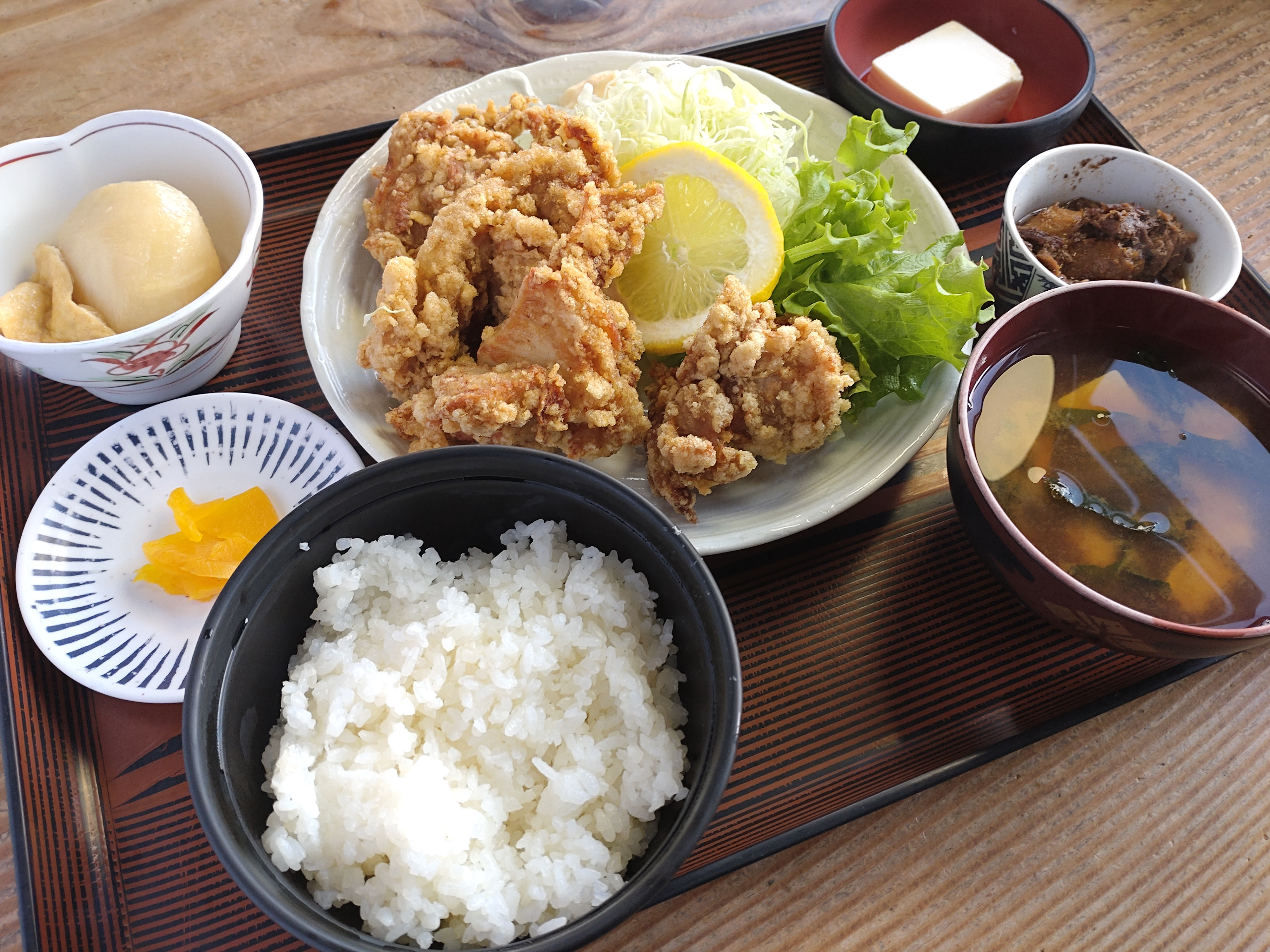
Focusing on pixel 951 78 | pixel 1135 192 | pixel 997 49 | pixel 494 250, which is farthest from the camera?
pixel 997 49

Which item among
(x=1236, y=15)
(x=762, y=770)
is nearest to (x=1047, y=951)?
(x=762, y=770)

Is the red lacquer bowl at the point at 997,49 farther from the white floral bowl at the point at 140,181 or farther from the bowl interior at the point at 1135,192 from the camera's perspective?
the white floral bowl at the point at 140,181

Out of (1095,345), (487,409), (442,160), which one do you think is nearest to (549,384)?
(487,409)

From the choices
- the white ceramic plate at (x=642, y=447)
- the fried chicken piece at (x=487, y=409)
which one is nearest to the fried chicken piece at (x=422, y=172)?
the white ceramic plate at (x=642, y=447)

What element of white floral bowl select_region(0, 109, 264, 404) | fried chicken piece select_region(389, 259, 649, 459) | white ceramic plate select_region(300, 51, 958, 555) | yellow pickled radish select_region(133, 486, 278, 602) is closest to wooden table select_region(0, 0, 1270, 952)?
white ceramic plate select_region(300, 51, 958, 555)

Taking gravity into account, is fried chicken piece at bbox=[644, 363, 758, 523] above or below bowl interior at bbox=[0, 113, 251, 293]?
below

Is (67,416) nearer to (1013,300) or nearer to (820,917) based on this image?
(820,917)

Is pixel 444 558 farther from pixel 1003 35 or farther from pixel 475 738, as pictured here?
pixel 1003 35

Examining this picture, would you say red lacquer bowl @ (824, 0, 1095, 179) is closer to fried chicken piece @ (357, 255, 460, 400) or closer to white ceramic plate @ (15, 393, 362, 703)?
fried chicken piece @ (357, 255, 460, 400)
